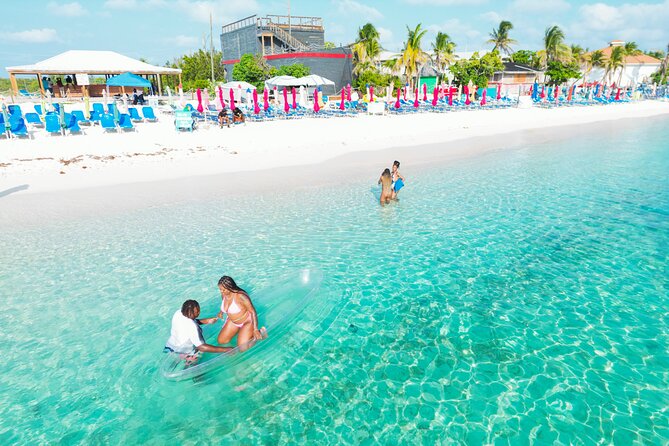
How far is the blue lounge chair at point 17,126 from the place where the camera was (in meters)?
15.7

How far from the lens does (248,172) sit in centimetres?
1511

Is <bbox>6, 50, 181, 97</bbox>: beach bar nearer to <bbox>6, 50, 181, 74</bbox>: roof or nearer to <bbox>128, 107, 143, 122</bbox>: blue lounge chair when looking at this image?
<bbox>6, 50, 181, 74</bbox>: roof

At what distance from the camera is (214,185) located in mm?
13469

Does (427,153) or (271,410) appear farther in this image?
(427,153)

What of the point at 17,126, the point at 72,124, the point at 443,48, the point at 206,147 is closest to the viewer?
the point at 17,126

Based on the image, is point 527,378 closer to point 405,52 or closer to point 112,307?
point 112,307

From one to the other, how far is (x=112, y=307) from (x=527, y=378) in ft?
19.7

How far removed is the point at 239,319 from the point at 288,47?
138 ft

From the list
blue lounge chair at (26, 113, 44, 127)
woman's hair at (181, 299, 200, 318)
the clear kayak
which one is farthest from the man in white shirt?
blue lounge chair at (26, 113, 44, 127)

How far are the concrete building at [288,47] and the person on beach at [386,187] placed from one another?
30.8 m

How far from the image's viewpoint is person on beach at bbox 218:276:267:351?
524cm

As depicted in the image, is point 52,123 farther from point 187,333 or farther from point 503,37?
point 503,37

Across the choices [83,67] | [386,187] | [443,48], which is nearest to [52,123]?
[83,67]

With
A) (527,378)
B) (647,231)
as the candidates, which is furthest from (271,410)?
(647,231)
